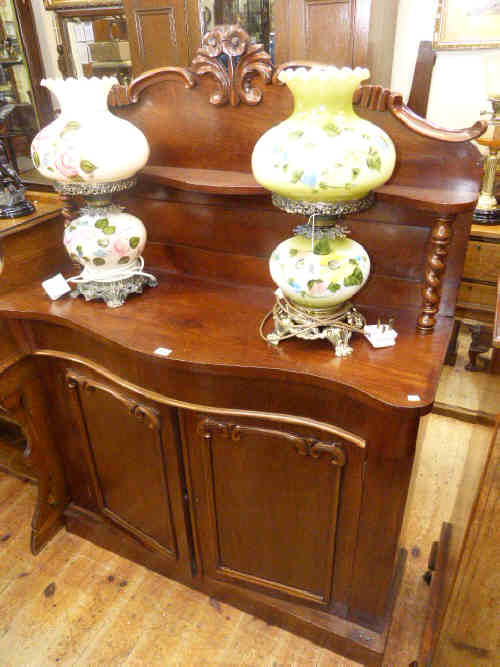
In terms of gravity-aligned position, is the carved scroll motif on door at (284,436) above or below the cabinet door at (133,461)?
above

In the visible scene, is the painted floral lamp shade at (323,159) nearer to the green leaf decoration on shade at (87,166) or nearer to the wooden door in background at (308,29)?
the green leaf decoration on shade at (87,166)

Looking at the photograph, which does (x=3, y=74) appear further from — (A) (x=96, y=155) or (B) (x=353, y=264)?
(B) (x=353, y=264)

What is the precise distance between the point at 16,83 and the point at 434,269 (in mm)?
2969

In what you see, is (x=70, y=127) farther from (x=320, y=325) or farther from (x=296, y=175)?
(x=320, y=325)

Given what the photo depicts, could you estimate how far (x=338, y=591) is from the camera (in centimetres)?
124

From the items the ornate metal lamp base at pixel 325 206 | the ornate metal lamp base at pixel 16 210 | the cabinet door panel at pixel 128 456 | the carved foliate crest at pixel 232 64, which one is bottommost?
the cabinet door panel at pixel 128 456

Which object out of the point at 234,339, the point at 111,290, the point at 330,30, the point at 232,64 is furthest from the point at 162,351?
the point at 330,30

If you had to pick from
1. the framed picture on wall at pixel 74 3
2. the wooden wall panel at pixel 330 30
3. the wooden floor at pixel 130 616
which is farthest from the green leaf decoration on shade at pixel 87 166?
the framed picture on wall at pixel 74 3

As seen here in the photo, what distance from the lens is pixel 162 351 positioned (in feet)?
3.41

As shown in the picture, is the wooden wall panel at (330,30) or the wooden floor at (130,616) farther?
the wooden wall panel at (330,30)

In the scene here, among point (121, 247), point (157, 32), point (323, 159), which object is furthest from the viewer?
point (157, 32)

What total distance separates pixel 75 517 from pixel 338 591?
906mm

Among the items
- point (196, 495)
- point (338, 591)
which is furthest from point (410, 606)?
point (196, 495)

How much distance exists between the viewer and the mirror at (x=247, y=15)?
88.8 inches
